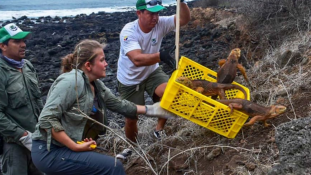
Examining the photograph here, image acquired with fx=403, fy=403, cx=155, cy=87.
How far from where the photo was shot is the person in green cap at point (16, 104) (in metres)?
4.41

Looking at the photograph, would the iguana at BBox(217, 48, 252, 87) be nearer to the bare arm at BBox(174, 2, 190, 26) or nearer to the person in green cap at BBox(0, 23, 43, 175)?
the bare arm at BBox(174, 2, 190, 26)

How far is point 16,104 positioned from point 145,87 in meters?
1.80

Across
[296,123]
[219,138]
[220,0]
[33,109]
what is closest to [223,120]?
[219,138]

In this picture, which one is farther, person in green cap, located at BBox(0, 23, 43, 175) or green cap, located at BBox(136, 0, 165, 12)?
green cap, located at BBox(136, 0, 165, 12)

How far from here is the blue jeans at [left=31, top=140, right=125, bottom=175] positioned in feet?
→ 11.2

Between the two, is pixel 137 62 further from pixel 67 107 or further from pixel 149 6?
pixel 67 107

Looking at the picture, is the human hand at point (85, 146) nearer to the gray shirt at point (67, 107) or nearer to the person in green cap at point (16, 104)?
the gray shirt at point (67, 107)

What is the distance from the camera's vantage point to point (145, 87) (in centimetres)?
564

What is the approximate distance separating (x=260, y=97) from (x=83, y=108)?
8.56ft

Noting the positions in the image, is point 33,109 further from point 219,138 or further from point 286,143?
point 286,143

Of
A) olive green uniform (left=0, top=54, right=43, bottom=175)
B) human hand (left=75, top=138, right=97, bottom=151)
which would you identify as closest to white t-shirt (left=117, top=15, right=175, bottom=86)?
olive green uniform (left=0, top=54, right=43, bottom=175)

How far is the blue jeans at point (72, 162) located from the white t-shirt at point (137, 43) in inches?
77.9

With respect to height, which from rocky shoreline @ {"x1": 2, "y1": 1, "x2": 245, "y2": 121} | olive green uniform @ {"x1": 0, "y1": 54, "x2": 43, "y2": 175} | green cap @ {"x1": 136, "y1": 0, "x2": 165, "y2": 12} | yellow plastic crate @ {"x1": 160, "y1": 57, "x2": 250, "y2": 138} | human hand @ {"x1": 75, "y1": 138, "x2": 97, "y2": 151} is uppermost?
green cap @ {"x1": 136, "y1": 0, "x2": 165, "y2": 12}

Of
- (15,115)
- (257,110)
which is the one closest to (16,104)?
(15,115)
